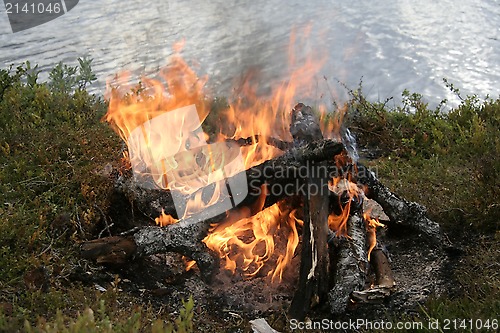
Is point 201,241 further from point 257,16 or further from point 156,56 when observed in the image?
point 257,16

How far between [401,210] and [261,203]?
4.62 ft

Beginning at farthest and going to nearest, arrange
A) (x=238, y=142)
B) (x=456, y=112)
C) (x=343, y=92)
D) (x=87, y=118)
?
1. (x=343, y=92)
2. (x=456, y=112)
3. (x=87, y=118)
4. (x=238, y=142)

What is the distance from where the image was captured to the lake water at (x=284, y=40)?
10992 mm

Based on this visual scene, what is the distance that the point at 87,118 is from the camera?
292 inches

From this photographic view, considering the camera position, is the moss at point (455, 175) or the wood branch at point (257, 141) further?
the wood branch at point (257, 141)

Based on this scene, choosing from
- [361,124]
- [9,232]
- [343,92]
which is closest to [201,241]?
[9,232]

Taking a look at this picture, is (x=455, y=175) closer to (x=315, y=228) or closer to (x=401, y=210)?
(x=401, y=210)

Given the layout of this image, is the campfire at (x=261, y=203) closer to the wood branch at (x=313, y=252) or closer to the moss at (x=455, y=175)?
the wood branch at (x=313, y=252)

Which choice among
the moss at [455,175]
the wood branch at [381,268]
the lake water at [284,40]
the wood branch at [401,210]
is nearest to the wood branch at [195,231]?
the wood branch at [401,210]

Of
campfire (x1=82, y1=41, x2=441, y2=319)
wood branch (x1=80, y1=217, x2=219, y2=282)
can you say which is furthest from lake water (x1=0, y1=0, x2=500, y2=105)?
wood branch (x1=80, y1=217, x2=219, y2=282)

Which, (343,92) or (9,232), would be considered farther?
(343,92)

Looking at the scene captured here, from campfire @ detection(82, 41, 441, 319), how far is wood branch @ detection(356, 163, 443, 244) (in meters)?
0.01

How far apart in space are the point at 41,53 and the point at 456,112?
8.35 meters

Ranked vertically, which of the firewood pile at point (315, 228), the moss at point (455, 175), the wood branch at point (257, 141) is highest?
the wood branch at point (257, 141)
